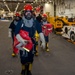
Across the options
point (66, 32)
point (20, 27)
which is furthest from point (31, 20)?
point (66, 32)

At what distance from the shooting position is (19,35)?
4223 millimetres

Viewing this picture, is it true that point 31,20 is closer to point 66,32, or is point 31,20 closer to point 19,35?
point 19,35

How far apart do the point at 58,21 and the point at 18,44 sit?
483 inches

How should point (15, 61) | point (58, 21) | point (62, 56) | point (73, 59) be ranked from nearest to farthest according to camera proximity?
point (15, 61) → point (73, 59) → point (62, 56) → point (58, 21)

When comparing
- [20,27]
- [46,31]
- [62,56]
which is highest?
[20,27]

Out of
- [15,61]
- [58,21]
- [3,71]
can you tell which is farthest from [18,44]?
[58,21]

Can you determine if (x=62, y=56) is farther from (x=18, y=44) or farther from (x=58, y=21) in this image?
(x=58, y=21)

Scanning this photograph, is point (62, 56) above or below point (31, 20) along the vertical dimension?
below

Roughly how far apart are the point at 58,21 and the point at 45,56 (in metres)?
8.71

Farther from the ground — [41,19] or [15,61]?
[41,19]

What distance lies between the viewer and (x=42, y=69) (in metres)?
6.09

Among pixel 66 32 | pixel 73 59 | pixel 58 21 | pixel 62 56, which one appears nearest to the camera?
pixel 73 59

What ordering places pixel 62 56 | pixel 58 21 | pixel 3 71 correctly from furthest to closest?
pixel 58 21 < pixel 62 56 < pixel 3 71

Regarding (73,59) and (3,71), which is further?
(73,59)
